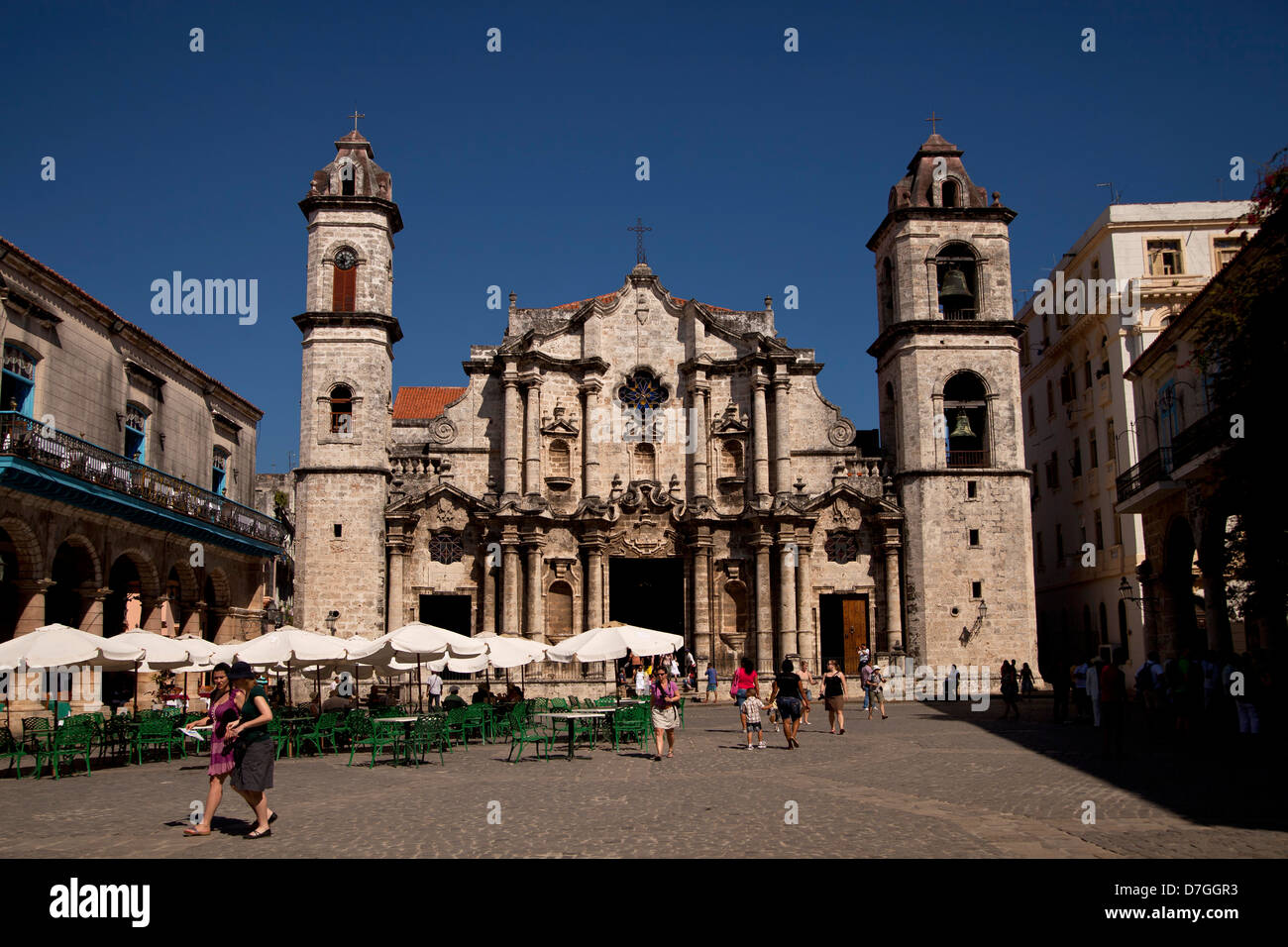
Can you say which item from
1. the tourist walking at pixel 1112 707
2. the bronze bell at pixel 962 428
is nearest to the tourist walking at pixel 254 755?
the tourist walking at pixel 1112 707

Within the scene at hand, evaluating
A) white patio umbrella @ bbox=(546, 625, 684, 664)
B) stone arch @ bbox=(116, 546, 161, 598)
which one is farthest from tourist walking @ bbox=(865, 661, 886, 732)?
stone arch @ bbox=(116, 546, 161, 598)

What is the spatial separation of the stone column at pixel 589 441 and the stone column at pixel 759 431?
5.45 meters

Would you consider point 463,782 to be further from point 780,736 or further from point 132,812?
point 780,736

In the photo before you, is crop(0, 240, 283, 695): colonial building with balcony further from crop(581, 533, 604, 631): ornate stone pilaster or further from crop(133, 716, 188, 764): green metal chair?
crop(581, 533, 604, 631): ornate stone pilaster

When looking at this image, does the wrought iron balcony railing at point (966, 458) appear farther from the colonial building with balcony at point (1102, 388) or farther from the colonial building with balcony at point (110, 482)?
the colonial building with balcony at point (110, 482)

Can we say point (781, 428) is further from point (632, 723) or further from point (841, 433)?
point (632, 723)

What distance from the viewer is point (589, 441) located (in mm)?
37406

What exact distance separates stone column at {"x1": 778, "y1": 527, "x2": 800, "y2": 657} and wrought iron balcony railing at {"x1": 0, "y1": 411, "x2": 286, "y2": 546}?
16645 millimetres

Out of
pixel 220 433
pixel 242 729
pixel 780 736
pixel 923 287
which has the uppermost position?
pixel 923 287

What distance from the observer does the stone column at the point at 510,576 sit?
1398 inches
